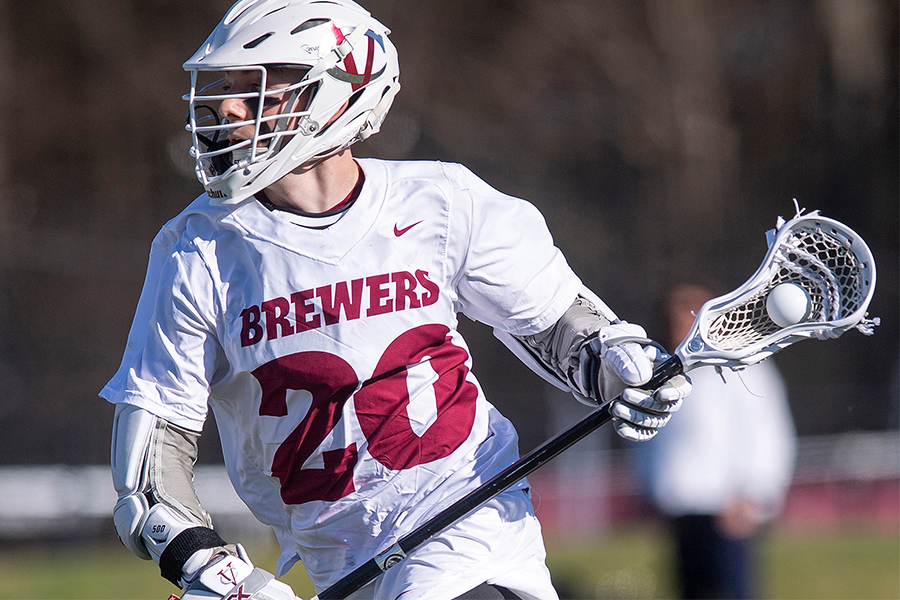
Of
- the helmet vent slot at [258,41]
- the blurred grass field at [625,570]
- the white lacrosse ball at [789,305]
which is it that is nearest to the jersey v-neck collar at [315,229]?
the helmet vent slot at [258,41]

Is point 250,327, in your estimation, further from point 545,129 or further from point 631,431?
point 545,129

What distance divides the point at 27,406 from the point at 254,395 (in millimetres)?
10600

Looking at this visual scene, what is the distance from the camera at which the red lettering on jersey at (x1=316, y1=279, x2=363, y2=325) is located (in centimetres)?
252

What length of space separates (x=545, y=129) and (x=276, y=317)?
49.8ft

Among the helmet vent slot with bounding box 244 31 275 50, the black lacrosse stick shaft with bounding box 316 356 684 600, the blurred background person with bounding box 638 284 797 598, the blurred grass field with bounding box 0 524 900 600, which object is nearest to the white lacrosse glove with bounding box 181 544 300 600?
the black lacrosse stick shaft with bounding box 316 356 684 600

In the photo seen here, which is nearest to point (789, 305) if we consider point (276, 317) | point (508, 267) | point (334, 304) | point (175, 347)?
point (508, 267)

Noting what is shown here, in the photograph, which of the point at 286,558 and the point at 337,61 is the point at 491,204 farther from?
the point at 286,558

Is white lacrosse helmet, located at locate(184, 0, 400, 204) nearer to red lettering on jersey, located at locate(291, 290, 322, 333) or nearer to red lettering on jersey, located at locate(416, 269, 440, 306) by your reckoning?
red lettering on jersey, located at locate(291, 290, 322, 333)

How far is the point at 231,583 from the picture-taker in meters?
2.27

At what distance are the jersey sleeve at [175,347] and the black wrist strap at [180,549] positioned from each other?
0.90 ft

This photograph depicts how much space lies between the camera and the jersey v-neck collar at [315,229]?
2541 millimetres

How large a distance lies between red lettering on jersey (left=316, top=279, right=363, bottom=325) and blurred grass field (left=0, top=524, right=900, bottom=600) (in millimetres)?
3573

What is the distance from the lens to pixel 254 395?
2.55 meters

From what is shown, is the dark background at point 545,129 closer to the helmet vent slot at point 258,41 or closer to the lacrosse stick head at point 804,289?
the lacrosse stick head at point 804,289
